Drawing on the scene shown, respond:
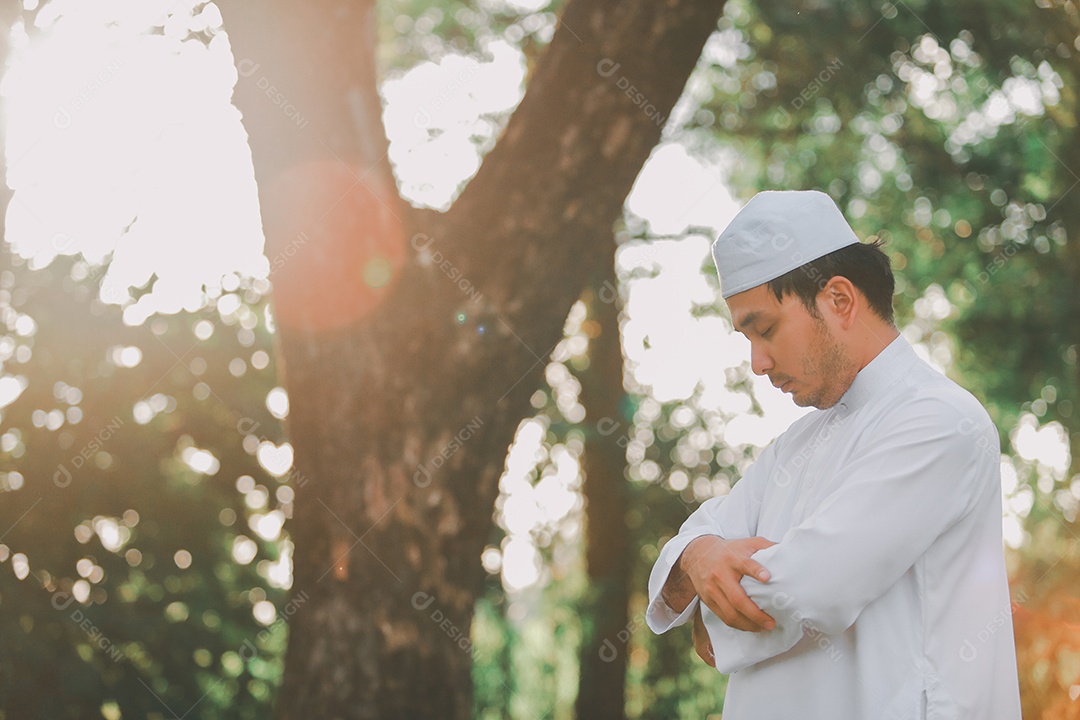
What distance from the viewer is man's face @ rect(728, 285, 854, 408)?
2.31 meters

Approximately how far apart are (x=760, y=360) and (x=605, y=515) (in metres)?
9.49

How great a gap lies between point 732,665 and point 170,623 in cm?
334

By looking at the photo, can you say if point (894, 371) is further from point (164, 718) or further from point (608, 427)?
point (608, 427)

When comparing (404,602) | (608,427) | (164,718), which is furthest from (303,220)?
(608,427)

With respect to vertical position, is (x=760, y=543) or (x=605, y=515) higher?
(x=760, y=543)

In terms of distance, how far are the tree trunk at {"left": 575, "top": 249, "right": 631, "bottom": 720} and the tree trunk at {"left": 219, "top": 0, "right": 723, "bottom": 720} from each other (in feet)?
24.7

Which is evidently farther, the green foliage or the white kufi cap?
the green foliage

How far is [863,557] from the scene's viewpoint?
6.49 feet

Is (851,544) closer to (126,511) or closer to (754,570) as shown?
(754,570)

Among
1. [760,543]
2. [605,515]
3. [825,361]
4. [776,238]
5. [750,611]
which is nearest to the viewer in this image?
[750,611]

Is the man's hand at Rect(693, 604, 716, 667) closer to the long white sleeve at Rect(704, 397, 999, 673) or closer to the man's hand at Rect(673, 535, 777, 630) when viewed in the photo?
the man's hand at Rect(673, 535, 777, 630)

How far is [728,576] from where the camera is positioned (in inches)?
84.7

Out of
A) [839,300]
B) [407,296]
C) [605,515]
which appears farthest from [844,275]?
[605,515]

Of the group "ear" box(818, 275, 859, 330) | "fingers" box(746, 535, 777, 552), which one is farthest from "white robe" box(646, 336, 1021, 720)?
"ear" box(818, 275, 859, 330)
